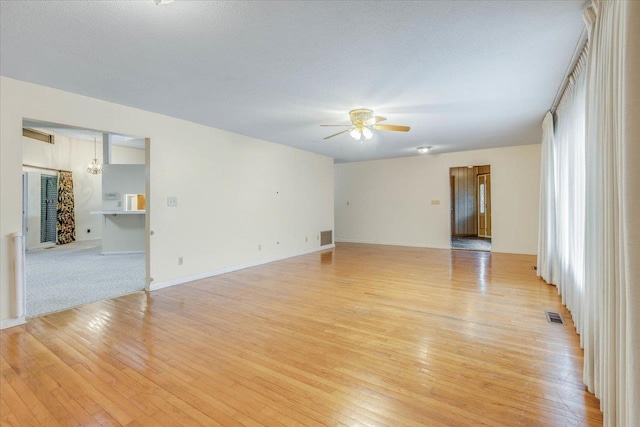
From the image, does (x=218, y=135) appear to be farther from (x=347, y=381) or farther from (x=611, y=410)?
(x=611, y=410)

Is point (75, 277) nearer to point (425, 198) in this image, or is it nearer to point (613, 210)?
point (613, 210)

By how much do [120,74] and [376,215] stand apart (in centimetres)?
739

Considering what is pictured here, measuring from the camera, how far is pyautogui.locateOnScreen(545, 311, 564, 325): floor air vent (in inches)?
121

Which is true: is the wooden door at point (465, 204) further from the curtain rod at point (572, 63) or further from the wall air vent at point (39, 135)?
the wall air vent at point (39, 135)

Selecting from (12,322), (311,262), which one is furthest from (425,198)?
(12,322)

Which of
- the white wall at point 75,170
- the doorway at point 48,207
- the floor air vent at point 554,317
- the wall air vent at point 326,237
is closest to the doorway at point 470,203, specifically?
the wall air vent at point 326,237

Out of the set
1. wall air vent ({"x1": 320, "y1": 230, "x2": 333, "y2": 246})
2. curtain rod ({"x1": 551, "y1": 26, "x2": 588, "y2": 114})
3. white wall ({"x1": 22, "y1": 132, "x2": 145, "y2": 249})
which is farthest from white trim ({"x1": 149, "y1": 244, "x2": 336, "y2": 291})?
white wall ({"x1": 22, "y1": 132, "x2": 145, "y2": 249})

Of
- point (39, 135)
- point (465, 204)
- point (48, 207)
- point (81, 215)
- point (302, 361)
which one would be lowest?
point (302, 361)

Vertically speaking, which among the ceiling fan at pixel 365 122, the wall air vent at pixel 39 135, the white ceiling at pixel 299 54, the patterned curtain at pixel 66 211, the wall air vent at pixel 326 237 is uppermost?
the wall air vent at pixel 39 135

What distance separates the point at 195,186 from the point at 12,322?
8.84 feet

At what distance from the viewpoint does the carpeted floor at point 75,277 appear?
12.8 feet

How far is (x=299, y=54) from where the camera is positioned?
103 inches

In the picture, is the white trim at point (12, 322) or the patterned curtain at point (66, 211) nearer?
the white trim at point (12, 322)

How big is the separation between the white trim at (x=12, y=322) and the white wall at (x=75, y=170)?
642 cm
